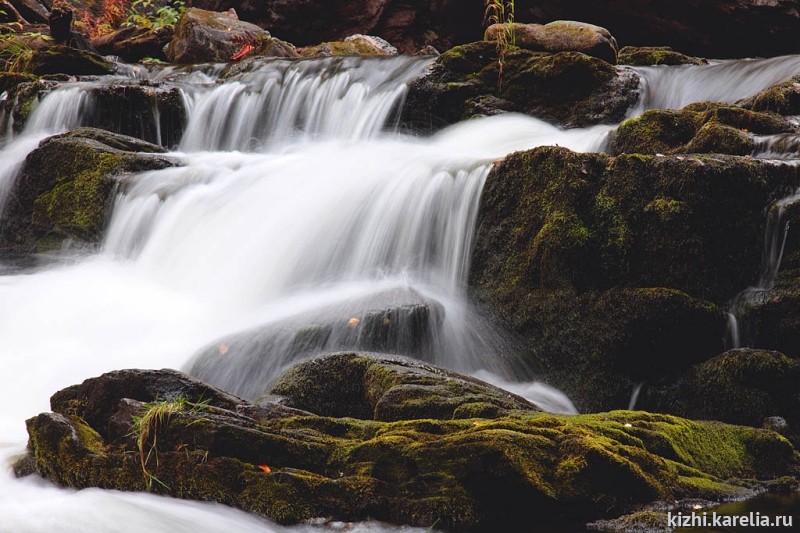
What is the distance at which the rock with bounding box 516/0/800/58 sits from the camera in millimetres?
14977

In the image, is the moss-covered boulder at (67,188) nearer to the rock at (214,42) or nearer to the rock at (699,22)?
the rock at (214,42)

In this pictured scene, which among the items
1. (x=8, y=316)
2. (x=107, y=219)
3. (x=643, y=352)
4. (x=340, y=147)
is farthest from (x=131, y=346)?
(x=340, y=147)

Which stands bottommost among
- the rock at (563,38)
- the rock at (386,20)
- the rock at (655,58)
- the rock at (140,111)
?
the rock at (140,111)

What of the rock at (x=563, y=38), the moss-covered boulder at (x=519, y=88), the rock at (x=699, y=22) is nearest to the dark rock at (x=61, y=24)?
the moss-covered boulder at (x=519, y=88)

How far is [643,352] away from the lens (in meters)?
5.71

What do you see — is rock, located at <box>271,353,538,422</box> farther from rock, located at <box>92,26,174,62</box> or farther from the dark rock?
rock, located at <box>92,26,174,62</box>

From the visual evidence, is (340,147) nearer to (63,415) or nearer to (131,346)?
(131,346)

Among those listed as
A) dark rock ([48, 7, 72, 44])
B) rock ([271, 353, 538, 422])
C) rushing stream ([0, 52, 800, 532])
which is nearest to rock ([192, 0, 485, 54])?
dark rock ([48, 7, 72, 44])

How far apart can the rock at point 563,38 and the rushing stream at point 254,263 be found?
0.82 meters

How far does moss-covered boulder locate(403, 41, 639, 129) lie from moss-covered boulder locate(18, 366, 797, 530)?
22.0 feet

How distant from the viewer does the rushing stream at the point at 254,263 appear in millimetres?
5785

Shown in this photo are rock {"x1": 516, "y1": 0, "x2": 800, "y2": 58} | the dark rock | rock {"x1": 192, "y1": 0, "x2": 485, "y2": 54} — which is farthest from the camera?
rock {"x1": 192, "y1": 0, "x2": 485, "y2": 54}

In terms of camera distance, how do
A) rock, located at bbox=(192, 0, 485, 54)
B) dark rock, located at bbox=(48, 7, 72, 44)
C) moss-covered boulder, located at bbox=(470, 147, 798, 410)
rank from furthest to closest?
1. rock, located at bbox=(192, 0, 485, 54)
2. dark rock, located at bbox=(48, 7, 72, 44)
3. moss-covered boulder, located at bbox=(470, 147, 798, 410)

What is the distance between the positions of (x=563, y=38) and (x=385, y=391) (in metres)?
8.01
